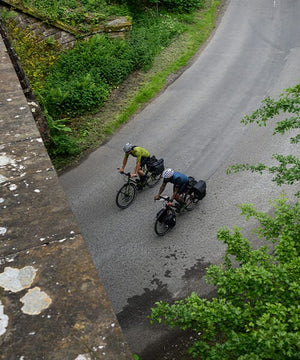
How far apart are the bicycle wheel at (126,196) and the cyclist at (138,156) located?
1.32ft

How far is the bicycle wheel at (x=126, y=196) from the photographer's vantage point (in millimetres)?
10812

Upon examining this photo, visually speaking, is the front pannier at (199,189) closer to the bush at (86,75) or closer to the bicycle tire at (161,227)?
the bicycle tire at (161,227)

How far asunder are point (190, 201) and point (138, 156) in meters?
1.96

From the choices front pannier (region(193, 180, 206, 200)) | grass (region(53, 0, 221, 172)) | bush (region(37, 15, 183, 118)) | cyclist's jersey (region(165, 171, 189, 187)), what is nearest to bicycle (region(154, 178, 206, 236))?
front pannier (region(193, 180, 206, 200))

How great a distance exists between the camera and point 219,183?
1145 centimetres

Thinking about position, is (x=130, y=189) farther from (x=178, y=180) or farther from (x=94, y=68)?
(x=94, y=68)

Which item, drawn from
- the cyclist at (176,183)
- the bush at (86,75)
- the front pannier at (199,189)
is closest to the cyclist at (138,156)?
the cyclist at (176,183)

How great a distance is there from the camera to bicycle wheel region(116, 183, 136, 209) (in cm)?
1081

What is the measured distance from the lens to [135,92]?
50.8ft

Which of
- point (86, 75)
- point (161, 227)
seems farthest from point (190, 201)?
point (86, 75)

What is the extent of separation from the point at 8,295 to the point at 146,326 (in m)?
5.97

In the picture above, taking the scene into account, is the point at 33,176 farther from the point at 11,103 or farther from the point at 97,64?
the point at 97,64

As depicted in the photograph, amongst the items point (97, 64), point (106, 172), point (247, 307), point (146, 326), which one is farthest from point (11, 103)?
point (97, 64)

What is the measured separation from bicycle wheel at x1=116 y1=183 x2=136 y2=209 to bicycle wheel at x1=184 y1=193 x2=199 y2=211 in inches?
62.9
